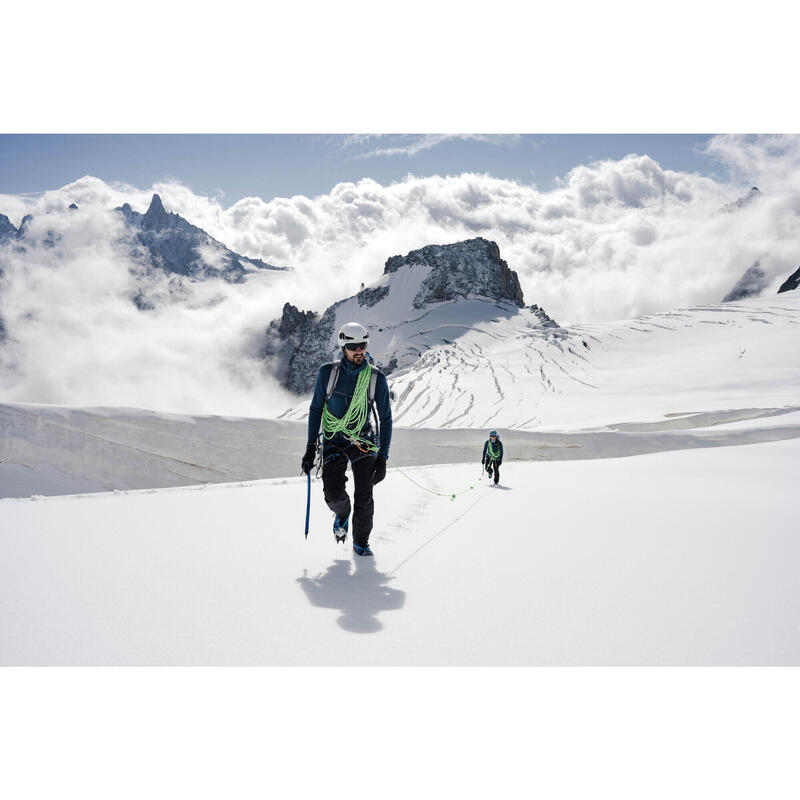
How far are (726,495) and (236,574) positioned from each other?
6169 mm

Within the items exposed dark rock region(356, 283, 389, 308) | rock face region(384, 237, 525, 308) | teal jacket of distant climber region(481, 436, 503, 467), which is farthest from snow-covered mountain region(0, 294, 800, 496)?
exposed dark rock region(356, 283, 389, 308)

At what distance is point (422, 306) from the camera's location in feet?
443

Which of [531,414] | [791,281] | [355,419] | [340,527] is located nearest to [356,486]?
[340,527]

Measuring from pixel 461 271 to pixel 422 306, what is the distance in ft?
70.8

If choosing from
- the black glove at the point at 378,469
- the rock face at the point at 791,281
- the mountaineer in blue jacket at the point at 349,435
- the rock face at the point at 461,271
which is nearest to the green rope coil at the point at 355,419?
the mountaineer in blue jacket at the point at 349,435

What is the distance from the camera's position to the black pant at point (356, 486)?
460 cm

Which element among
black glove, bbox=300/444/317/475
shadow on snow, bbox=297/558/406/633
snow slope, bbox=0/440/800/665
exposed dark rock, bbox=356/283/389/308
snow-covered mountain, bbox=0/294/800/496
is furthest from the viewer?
exposed dark rock, bbox=356/283/389/308

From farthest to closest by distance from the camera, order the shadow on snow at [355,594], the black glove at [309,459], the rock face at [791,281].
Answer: the rock face at [791,281], the black glove at [309,459], the shadow on snow at [355,594]

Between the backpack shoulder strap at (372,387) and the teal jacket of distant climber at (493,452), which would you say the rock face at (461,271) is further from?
the backpack shoulder strap at (372,387)

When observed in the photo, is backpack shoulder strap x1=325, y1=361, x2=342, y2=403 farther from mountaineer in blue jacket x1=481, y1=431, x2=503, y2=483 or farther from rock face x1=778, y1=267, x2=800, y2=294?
rock face x1=778, y1=267, x2=800, y2=294

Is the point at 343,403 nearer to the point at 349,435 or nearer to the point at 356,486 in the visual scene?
the point at 349,435

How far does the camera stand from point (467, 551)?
181 inches

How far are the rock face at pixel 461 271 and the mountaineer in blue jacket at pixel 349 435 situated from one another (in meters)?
134

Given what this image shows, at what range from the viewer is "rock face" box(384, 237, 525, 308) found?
14238cm
